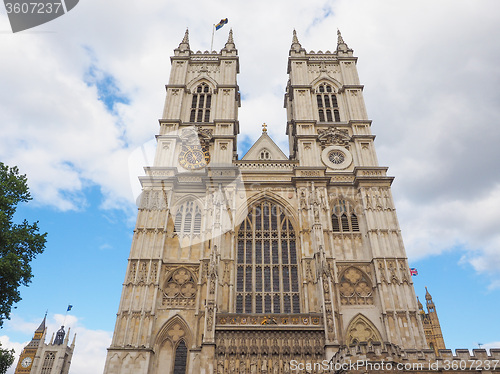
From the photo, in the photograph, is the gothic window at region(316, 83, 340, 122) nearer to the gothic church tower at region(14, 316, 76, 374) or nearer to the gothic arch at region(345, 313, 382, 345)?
the gothic arch at region(345, 313, 382, 345)

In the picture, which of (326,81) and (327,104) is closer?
(327,104)

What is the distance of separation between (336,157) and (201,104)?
13.2 meters

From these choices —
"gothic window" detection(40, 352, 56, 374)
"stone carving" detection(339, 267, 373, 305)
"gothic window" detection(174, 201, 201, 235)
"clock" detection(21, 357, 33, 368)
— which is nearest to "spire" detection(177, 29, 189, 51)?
"gothic window" detection(174, 201, 201, 235)

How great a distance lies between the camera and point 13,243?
54.9ft

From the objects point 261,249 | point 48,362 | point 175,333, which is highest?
point 48,362

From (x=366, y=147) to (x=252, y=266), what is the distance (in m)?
13.7

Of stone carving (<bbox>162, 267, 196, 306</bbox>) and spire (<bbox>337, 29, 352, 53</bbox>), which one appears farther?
spire (<bbox>337, 29, 352, 53</bbox>)

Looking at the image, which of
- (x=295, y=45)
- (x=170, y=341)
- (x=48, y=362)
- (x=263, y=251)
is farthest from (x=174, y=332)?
(x=48, y=362)

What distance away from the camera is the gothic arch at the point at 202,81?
3522 centimetres

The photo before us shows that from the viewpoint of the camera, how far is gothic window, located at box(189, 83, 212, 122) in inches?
1326

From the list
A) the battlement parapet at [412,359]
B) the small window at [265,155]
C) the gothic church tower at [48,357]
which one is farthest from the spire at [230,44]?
the gothic church tower at [48,357]

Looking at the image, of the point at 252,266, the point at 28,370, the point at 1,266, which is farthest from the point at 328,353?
the point at 28,370

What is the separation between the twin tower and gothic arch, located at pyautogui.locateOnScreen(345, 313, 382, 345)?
0.25 feet

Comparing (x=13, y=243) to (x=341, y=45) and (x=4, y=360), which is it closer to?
(x=4, y=360)
